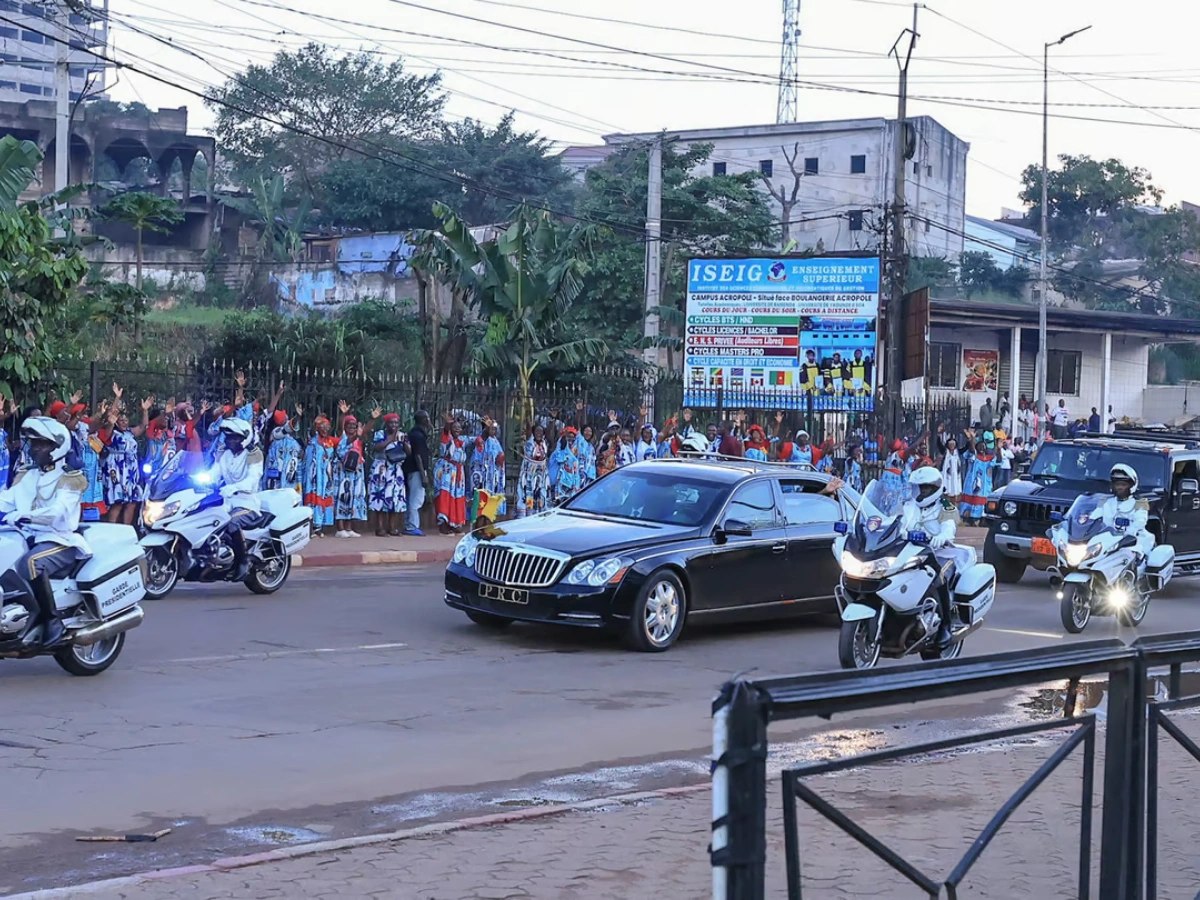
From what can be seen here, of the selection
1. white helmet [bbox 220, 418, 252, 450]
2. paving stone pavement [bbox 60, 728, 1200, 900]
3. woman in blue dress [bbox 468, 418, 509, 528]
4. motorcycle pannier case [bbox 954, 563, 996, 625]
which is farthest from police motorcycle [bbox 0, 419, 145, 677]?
woman in blue dress [bbox 468, 418, 509, 528]

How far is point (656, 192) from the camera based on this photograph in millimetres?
30391

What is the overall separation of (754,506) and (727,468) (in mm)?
566

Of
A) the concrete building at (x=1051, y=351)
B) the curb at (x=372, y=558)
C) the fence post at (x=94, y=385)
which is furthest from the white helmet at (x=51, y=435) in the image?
the concrete building at (x=1051, y=351)

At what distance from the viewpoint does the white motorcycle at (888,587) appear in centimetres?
1143

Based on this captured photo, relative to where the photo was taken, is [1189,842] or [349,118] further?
[349,118]

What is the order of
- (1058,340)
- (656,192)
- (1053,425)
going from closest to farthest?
(656,192), (1053,425), (1058,340)

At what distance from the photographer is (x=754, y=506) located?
43.9 feet

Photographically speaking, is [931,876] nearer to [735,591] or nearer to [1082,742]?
[1082,742]

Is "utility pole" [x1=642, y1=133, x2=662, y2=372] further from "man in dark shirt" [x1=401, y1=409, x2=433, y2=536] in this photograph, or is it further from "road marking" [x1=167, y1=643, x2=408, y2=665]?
"road marking" [x1=167, y1=643, x2=408, y2=665]

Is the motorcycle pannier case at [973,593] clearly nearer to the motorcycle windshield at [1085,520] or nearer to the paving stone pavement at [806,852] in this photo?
the motorcycle windshield at [1085,520]

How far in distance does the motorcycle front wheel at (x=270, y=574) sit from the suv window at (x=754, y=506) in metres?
4.69

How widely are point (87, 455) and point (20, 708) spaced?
935 centimetres

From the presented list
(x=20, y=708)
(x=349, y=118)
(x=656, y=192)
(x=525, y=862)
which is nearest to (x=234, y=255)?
(x=349, y=118)

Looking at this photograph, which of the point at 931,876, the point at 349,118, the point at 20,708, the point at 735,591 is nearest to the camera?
the point at 931,876
